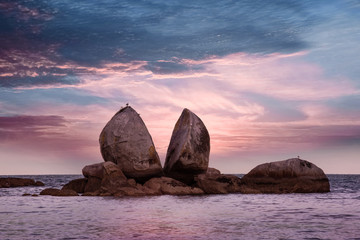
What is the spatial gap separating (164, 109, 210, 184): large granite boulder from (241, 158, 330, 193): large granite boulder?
4.50 meters

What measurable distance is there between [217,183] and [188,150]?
152 inches

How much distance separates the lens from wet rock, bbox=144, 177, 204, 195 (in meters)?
34.4

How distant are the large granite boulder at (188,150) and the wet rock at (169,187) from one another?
1.54m

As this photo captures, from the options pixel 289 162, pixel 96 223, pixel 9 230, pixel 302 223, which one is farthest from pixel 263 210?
pixel 289 162

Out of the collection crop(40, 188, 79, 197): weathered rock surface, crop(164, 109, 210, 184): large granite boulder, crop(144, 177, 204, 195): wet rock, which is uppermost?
crop(164, 109, 210, 184): large granite boulder

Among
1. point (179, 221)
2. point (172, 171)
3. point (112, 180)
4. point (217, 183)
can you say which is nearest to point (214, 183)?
point (217, 183)

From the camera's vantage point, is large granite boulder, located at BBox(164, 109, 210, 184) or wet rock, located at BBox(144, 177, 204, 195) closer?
wet rock, located at BBox(144, 177, 204, 195)

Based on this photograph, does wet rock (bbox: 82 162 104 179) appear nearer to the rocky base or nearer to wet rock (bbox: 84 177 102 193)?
the rocky base

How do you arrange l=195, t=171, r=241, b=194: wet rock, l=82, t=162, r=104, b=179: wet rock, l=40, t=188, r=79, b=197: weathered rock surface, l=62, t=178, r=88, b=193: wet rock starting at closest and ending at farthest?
1. l=40, t=188, r=79, b=197: weathered rock surface
2. l=82, t=162, r=104, b=179: wet rock
3. l=195, t=171, r=241, b=194: wet rock
4. l=62, t=178, r=88, b=193: wet rock

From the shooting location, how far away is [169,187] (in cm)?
3472

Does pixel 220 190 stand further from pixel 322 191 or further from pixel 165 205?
pixel 165 205

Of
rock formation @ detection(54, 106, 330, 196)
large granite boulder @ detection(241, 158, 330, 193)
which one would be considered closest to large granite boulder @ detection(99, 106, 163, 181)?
rock formation @ detection(54, 106, 330, 196)

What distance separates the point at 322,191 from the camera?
38.8 m

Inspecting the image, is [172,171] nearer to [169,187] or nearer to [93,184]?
[169,187]
